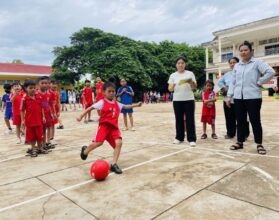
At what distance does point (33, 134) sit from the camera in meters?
4.80

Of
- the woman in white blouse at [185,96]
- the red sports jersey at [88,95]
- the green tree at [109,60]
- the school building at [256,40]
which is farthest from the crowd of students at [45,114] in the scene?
the school building at [256,40]

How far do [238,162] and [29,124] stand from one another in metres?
3.87

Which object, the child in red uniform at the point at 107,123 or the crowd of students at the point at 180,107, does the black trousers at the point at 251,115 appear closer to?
the crowd of students at the point at 180,107

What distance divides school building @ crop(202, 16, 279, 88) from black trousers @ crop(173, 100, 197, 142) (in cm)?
2233

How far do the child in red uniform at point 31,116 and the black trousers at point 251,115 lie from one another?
3936 millimetres

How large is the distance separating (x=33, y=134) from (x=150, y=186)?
2940 mm

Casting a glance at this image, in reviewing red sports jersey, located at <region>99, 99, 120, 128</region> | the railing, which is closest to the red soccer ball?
red sports jersey, located at <region>99, 99, 120, 128</region>

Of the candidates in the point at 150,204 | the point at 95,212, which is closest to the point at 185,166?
the point at 150,204

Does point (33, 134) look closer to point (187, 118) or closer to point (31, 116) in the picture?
point (31, 116)

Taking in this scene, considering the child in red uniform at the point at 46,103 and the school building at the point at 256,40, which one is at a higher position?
the school building at the point at 256,40

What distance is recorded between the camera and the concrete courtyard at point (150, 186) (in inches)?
92.8

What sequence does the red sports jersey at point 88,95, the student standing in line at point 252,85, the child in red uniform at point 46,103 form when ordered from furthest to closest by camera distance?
the red sports jersey at point 88,95 < the child in red uniform at point 46,103 < the student standing in line at point 252,85

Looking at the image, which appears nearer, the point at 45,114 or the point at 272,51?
the point at 45,114

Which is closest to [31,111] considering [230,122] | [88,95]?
[230,122]
